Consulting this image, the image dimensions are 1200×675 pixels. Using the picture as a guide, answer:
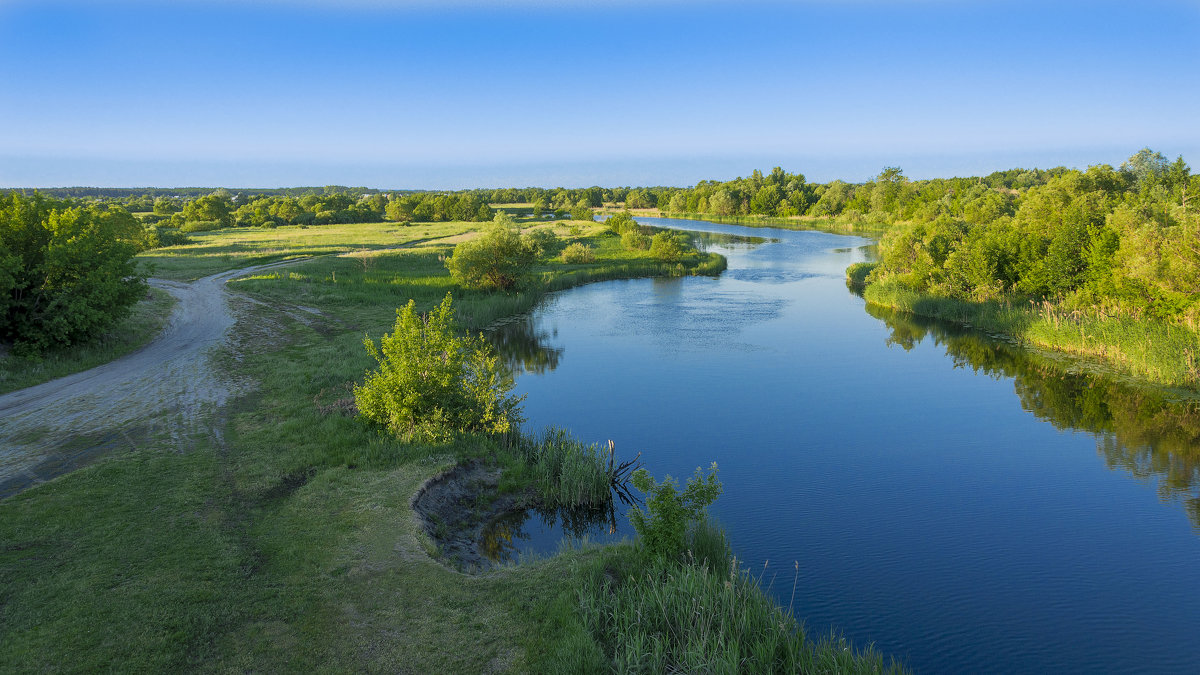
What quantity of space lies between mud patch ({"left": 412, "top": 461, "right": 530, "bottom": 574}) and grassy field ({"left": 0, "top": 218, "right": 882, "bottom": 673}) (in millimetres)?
394

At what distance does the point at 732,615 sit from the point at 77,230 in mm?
27712

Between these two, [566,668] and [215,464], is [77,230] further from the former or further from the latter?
[566,668]

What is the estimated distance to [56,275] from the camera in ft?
75.9

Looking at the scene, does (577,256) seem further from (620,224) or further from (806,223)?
(806,223)

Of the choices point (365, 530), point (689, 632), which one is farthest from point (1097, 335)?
point (365, 530)

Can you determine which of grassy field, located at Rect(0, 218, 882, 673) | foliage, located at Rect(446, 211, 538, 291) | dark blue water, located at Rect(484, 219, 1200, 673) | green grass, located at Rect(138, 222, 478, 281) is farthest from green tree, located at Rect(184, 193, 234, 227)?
grassy field, located at Rect(0, 218, 882, 673)

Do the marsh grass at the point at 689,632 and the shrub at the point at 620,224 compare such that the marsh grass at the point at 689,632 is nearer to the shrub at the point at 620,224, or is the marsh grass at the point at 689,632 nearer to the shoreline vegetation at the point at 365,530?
the shoreline vegetation at the point at 365,530

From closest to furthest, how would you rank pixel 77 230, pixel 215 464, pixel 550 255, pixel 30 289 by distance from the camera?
pixel 215 464, pixel 30 289, pixel 77 230, pixel 550 255

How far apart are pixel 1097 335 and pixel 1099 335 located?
0.23 feet

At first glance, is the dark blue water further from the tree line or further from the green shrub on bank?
the green shrub on bank

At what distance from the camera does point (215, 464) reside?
15031 mm

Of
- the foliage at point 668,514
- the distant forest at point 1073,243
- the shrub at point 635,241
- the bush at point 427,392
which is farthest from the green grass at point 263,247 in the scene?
the foliage at point 668,514

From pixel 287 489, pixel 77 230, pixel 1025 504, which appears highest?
pixel 77 230

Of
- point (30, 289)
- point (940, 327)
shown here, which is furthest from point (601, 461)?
point (940, 327)
